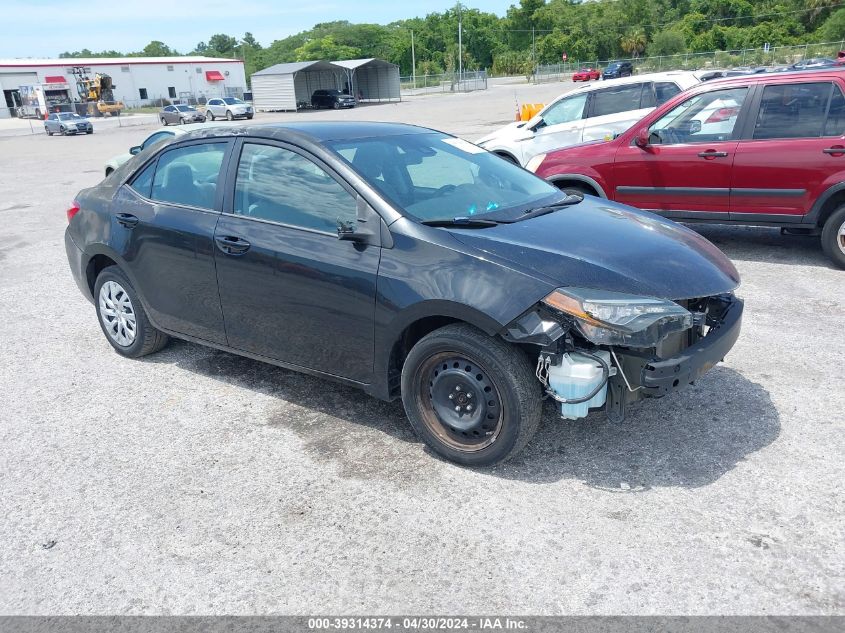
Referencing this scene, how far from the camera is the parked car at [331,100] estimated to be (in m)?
50.8

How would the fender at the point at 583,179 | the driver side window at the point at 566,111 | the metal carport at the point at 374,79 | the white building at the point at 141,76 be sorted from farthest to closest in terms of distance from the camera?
1. the white building at the point at 141,76
2. the metal carport at the point at 374,79
3. the driver side window at the point at 566,111
4. the fender at the point at 583,179

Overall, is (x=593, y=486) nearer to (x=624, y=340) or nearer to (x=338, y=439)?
(x=624, y=340)

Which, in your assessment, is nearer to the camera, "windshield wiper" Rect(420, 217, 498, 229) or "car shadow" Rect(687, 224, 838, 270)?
"windshield wiper" Rect(420, 217, 498, 229)

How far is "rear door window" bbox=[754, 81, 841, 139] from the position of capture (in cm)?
669

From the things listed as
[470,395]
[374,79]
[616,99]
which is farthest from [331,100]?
[470,395]

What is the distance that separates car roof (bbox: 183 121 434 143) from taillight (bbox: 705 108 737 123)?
12.3ft

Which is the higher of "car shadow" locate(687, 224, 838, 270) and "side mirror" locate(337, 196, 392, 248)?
"side mirror" locate(337, 196, 392, 248)

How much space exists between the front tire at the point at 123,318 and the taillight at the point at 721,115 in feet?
18.3

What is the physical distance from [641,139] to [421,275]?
4831mm

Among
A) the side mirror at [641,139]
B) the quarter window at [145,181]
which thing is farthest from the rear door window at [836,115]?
the quarter window at [145,181]

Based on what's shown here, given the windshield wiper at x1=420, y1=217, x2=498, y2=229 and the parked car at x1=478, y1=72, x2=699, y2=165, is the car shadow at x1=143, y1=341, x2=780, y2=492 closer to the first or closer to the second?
the windshield wiper at x1=420, y1=217, x2=498, y2=229

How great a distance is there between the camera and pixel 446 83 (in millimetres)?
74438

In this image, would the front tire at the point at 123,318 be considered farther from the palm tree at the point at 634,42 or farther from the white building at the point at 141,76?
the palm tree at the point at 634,42

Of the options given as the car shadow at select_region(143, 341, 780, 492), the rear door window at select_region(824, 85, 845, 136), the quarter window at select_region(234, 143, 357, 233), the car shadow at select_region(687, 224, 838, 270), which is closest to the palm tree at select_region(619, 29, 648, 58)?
the car shadow at select_region(687, 224, 838, 270)
